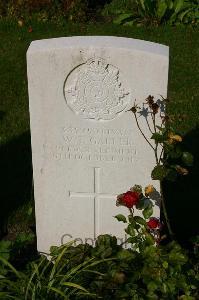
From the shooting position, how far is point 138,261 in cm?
371

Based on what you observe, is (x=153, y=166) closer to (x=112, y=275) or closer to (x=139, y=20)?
(x=112, y=275)

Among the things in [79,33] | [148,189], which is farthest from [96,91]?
[79,33]

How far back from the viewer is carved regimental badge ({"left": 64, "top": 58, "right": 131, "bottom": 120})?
352 cm

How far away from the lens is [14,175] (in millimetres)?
5238

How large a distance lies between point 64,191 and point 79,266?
58 cm

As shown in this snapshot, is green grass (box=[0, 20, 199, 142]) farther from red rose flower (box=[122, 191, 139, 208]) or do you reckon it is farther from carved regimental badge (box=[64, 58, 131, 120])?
→ red rose flower (box=[122, 191, 139, 208])

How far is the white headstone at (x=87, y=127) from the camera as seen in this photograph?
11.4 ft

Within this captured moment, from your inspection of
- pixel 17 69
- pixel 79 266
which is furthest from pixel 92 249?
pixel 17 69

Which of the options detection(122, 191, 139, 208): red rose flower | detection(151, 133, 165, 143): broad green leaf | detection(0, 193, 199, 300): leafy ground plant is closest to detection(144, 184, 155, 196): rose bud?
detection(0, 193, 199, 300): leafy ground plant

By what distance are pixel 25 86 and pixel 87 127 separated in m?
3.11

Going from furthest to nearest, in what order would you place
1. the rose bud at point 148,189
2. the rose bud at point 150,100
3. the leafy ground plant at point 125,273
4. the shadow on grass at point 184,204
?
the shadow on grass at point 184,204
the rose bud at point 148,189
the leafy ground plant at point 125,273
the rose bud at point 150,100

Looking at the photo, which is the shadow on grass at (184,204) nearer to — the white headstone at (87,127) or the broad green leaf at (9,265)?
the white headstone at (87,127)

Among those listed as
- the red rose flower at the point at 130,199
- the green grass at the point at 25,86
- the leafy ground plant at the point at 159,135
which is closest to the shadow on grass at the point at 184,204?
the green grass at the point at 25,86

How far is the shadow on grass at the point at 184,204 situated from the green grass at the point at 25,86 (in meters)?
0.03
